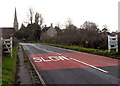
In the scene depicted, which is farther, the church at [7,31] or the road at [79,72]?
the church at [7,31]

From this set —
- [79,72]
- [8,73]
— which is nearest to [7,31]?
[8,73]

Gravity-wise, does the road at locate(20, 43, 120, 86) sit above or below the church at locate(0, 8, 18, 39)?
below

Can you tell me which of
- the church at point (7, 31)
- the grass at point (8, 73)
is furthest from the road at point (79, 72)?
the church at point (7, 31)

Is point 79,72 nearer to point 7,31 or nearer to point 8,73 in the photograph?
point 8,73

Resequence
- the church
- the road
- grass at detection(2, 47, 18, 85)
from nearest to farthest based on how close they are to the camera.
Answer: grass at detection(2, 47, 18, 85)
the road
the church

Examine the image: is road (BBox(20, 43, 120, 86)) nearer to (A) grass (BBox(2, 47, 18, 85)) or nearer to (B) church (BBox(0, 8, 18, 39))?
(A) grass (BBox(2, 47, 18, 85))

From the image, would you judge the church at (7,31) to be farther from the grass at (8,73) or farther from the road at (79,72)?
the road at (79,72)

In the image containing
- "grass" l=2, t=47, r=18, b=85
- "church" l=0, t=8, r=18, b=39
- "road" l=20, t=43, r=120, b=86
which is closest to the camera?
"grass" l=2, t=47, r=18, b=85

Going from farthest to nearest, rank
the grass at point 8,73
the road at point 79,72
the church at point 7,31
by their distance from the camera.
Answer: the church at point 7,31 → the road at point 79,72 → the grass at point 8,73

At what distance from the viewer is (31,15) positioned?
83.9 metres

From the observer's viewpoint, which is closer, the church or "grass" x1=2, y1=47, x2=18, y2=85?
"grass" x1=2, y1=47, x2=18, y2=85

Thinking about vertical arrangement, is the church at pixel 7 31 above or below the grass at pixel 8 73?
above

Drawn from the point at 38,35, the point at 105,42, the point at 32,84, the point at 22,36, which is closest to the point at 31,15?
the point at 38,35

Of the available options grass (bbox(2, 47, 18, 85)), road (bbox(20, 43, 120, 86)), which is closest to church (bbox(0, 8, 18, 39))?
grass (bbox(2, 47, 18, 85))
